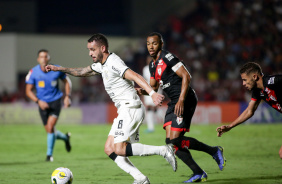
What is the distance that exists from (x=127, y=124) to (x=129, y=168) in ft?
2.22

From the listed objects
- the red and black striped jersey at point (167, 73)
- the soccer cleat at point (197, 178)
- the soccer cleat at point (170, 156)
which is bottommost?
the soccer cleat at point (197, 178)

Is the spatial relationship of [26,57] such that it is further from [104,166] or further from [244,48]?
[104,166]

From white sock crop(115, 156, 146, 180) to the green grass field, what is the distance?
785mm

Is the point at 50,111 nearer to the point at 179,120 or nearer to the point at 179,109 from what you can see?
the point at 179,120

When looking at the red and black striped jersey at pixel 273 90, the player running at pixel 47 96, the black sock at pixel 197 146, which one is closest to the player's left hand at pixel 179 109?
the black sock at pixel 197 146

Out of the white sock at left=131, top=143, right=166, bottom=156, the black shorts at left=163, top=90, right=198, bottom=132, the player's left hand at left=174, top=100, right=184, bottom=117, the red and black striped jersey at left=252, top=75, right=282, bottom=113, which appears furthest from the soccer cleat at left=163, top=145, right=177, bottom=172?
the red and black striped jersey at left=252, top=75, right=282, bottom=113

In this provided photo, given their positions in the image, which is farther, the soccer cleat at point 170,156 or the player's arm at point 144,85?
the soccer cleat at point 170,156

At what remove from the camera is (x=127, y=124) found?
7.13m

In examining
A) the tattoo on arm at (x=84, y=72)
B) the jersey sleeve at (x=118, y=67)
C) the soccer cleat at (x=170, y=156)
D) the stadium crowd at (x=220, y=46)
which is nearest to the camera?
the soccer cleat at (x=170, y=156)

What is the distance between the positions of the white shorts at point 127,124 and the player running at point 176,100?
657 millimetres

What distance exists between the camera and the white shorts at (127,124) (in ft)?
23.2

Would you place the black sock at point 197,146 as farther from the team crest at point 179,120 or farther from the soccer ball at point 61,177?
the soccer ball at point 61,177

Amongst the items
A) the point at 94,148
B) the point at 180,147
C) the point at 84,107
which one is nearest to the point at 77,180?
the point at 180,147

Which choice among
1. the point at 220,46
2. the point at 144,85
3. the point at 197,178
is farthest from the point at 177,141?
the point at 220,46
